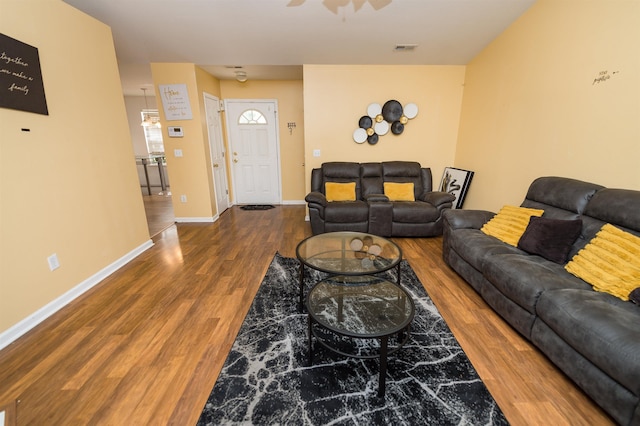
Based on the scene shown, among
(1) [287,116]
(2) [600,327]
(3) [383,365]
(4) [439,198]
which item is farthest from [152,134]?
(2) [600,327]

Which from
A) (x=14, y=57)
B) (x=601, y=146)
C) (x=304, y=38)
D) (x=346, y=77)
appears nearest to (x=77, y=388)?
(x=14, y=57)

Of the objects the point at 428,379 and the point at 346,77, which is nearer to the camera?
the point at 428,379

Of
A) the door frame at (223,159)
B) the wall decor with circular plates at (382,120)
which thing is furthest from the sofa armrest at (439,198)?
the door frame at (223,159)

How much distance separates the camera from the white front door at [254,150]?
504 cm

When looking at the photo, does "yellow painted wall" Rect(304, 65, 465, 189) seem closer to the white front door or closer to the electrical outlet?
the white front door

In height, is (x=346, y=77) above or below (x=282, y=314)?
above

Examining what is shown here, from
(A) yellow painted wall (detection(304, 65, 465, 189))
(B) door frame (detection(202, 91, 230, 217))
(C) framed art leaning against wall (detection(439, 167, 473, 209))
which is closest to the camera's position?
(C) framed art leaning against wall (detection(439, 167, 473, 209))

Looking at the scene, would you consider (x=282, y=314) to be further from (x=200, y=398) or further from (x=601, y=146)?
(x=601, y=146)

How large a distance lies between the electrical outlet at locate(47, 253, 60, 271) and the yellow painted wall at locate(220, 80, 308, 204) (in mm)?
3437

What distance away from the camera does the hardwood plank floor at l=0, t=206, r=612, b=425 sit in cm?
129

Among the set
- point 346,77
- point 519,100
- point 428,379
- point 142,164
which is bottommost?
point 428,379

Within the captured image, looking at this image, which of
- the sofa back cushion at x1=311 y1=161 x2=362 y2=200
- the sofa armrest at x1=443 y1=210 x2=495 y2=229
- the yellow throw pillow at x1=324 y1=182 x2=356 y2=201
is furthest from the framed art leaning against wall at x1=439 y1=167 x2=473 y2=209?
the yellow throw pillow at x1=324 y1=182 x2=356 y2=201

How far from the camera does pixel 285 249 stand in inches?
127

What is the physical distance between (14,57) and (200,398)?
2.56m
